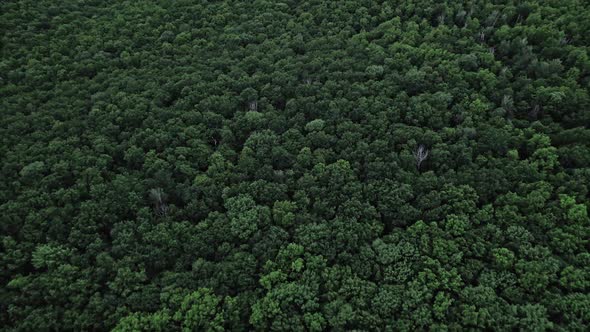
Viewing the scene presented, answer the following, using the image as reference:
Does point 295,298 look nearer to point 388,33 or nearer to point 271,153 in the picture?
point 271,153

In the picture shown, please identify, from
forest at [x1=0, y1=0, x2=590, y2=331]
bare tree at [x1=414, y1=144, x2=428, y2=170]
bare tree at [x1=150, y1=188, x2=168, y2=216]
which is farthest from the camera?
bare tree at [x1=414, y1=144, x2=428, y2=170]

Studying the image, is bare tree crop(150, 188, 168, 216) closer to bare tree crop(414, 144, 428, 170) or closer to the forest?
the forest

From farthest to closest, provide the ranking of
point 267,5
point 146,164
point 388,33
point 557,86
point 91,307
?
point 267,5 < point 388,33 < point 557,86 < point 146,164 < point 91,307

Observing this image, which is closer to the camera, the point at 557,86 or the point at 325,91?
the point at 557,86

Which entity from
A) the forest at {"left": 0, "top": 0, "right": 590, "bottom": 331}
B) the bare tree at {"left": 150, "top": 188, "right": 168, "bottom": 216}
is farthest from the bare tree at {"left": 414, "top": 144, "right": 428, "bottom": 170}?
the bare tree at {"left": 150, "top": 188, "right": 168, "bottom": 216}

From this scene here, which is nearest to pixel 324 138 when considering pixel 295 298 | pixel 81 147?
pixel 295 298

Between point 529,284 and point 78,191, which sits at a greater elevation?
point 78,191

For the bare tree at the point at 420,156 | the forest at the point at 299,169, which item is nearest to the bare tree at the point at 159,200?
the forest at the point at 299,169
